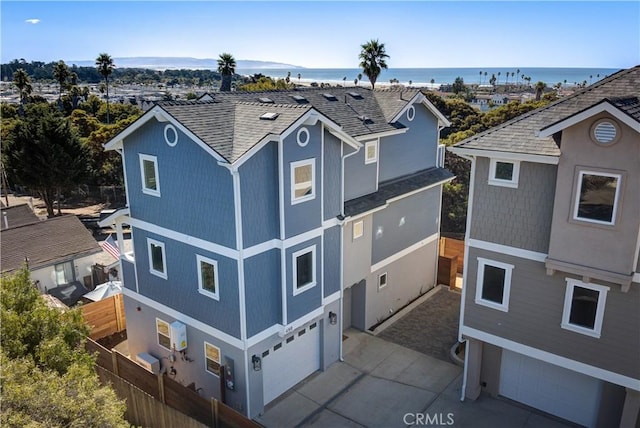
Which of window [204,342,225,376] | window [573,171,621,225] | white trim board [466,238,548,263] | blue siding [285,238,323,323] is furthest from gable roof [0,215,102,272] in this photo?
window [573,171,621,225]

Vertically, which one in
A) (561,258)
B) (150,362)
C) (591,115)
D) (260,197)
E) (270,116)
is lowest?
(150,362)

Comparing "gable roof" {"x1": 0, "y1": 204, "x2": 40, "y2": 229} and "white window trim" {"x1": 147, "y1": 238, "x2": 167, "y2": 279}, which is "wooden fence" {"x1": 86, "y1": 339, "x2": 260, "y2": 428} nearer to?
"white window trim" {"x1": 147, "y1": 238, "x2": 167, "y2": 279}

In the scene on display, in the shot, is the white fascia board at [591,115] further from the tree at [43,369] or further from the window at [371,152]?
the tree at [43,369]

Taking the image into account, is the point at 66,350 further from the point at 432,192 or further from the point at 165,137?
the point at 432,192

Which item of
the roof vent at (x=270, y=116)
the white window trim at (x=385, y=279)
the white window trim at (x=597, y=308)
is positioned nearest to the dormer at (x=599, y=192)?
the white window trim at (x=597, y=308)

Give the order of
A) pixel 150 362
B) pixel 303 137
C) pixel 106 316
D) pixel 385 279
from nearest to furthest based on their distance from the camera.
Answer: pixel 303 137 < pixel 150 362 < pixel 106 316 < pixel 385 279

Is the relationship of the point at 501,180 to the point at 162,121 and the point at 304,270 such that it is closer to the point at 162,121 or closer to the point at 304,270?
the point at 304,270

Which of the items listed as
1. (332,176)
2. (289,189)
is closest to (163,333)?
(289,189)
